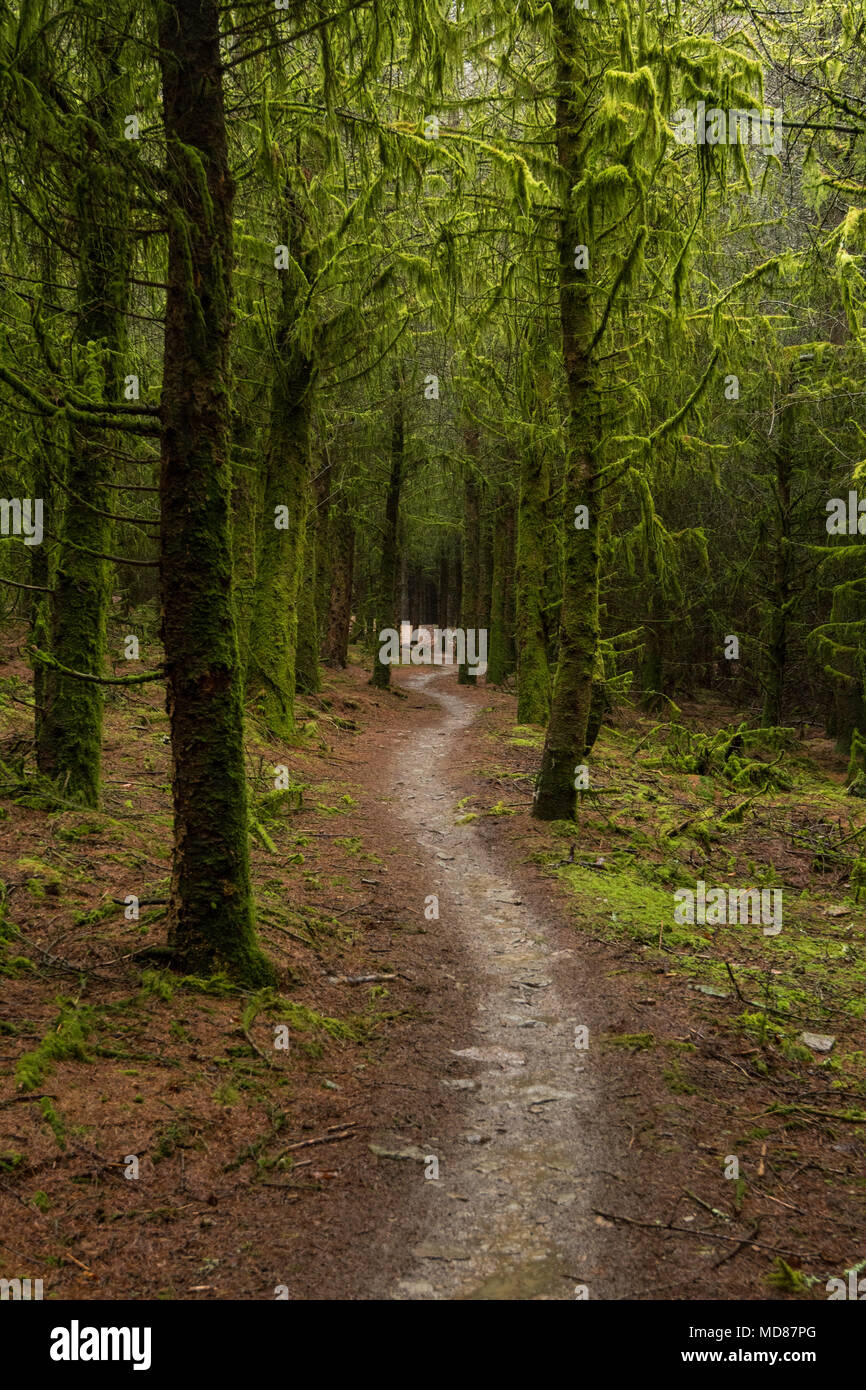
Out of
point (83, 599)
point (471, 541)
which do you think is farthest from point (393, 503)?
point (83, 599)

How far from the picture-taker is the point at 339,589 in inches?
1025

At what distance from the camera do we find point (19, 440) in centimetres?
677

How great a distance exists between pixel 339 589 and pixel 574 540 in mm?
15915

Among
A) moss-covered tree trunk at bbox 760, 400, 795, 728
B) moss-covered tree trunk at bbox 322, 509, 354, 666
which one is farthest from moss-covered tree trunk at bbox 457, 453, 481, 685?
moss-covered tree trunk at bbox 760, 400, 795, 728

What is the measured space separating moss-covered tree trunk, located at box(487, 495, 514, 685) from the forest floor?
18053 mm

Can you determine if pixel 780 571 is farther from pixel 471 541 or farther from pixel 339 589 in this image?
pixel 339 589

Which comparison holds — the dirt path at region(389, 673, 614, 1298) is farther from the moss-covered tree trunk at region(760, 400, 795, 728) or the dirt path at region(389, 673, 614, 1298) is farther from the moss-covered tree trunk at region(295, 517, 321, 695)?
the moss-covered tree trunk at region(760, 400, 795, 728)

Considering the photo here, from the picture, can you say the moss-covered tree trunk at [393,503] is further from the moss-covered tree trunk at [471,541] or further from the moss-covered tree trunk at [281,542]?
the moss-covered tree trunk at [281,542]

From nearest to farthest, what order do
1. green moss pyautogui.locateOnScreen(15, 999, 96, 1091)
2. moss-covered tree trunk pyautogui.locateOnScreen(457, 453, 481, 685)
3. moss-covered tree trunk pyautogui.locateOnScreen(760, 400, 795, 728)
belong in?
green moss pyautogui.locateOnScreen(15, 999, 96, 1091), moss-covered tree trunk pyautogui.locateOnScreen(760, 400, 795, 728), moss-covered tree trunk pyautogui.locateOnScreen(457, 453, 481, 685)

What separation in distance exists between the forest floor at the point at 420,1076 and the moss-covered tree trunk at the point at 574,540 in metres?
1.22

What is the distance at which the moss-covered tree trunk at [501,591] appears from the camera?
27516 millimetres

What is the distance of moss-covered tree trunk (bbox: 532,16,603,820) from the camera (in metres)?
10.5
